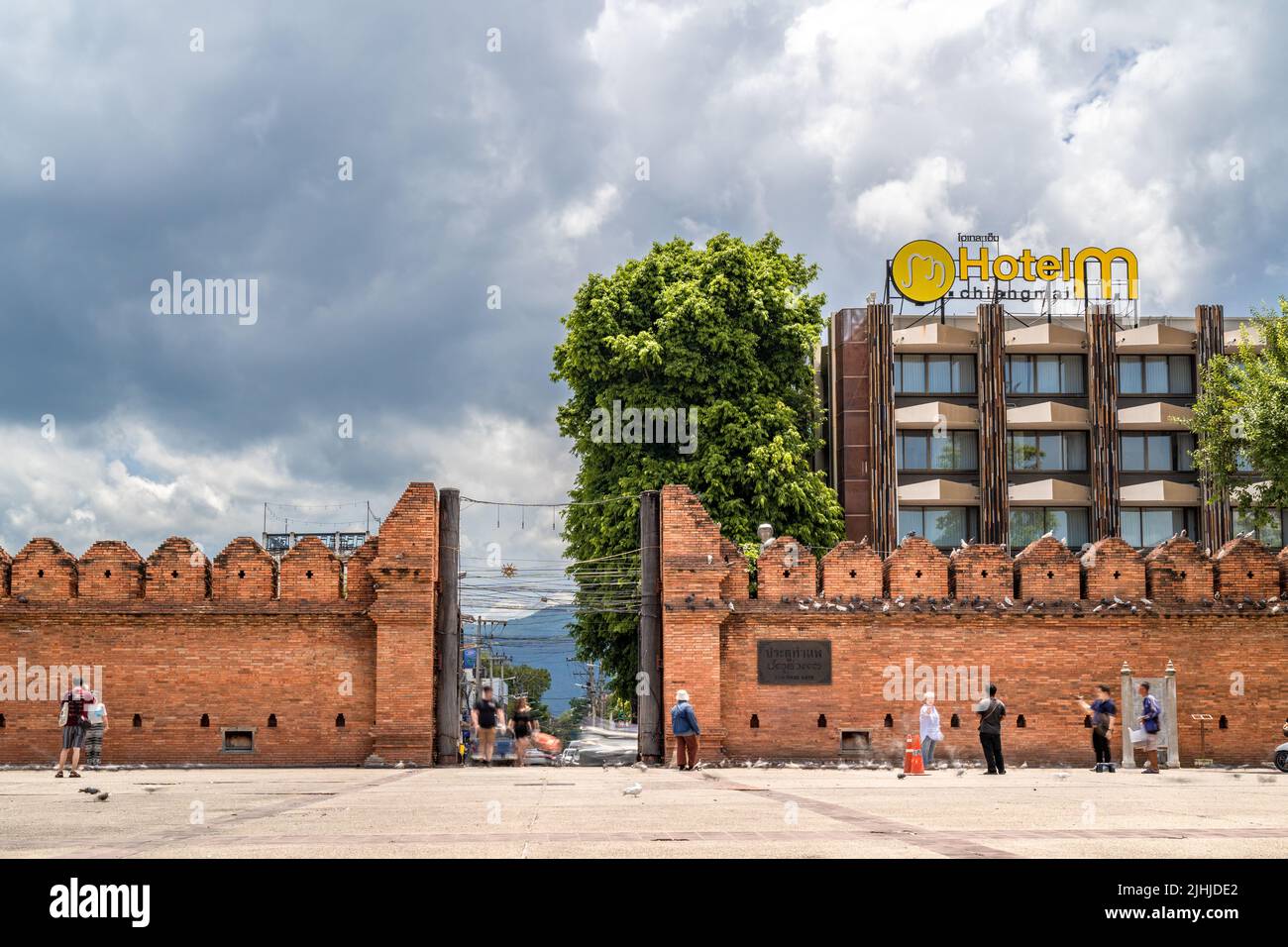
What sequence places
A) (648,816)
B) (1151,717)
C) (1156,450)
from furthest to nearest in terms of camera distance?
(1156,450), (1151,717), (648,816)

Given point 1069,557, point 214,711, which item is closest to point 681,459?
point 1069,557

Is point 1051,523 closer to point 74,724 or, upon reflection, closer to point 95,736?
point 95,736

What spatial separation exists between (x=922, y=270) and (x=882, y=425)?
5899 mm

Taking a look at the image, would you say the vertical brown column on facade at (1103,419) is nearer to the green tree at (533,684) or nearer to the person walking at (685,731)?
the person walking at (685,731)

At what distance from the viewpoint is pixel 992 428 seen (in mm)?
46125

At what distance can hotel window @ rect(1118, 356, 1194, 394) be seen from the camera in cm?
4697

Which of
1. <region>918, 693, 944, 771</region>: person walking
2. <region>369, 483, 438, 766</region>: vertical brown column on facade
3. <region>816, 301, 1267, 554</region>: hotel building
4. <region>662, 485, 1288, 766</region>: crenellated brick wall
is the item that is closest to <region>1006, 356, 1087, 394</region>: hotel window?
<region>816, 301, 1267, 554</region>: hotel building

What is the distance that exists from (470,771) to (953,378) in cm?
3085

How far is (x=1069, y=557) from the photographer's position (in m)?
23.3

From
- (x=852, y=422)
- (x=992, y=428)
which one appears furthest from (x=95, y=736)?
(x=992, y=428)

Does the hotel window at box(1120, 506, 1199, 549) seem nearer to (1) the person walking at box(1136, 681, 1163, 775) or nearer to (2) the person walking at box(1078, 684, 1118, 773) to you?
(2) the person walking at box(1078, 684, 1118, 773)

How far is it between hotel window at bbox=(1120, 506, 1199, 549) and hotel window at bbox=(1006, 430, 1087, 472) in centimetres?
247

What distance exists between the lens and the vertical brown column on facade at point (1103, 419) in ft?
151
